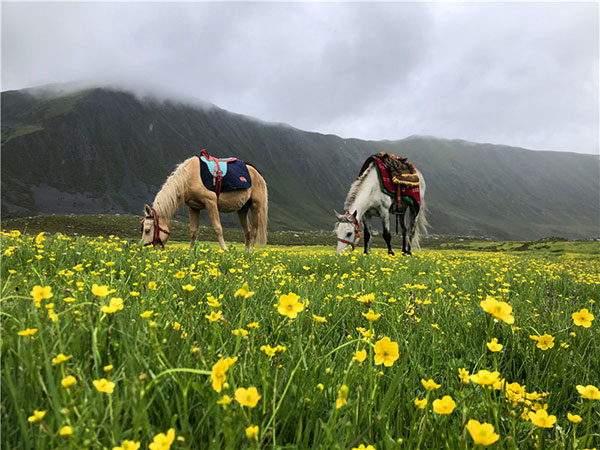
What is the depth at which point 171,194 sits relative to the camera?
1143cm

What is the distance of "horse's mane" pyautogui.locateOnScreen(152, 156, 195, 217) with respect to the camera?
11.2 m

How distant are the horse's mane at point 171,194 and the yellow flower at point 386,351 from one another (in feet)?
36.2

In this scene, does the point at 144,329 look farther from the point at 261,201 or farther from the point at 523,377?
the point at 261,201

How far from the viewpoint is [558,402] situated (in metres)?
2.18

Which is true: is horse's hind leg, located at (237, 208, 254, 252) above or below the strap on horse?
below

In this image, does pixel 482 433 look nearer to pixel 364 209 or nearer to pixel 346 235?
pixel 346 235

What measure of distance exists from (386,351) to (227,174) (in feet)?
39.5

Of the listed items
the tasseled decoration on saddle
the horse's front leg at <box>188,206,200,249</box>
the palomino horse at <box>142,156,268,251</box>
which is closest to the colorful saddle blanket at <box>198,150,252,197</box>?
the palomino horse at <box>142,156,268,251</box>

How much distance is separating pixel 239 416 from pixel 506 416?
1.60 metres

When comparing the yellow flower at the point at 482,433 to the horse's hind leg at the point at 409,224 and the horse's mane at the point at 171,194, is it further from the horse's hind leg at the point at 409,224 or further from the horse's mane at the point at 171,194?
the horse's hind leg at the point at 409,224

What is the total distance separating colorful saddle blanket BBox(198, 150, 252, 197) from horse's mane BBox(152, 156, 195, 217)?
0.76 metres

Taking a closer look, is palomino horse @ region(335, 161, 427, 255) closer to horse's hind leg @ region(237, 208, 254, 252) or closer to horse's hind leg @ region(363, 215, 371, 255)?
horse's hind leg @ region(363, 215, 371, 255)

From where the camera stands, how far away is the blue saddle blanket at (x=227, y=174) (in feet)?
40.2

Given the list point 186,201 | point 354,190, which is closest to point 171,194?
point 186,201
